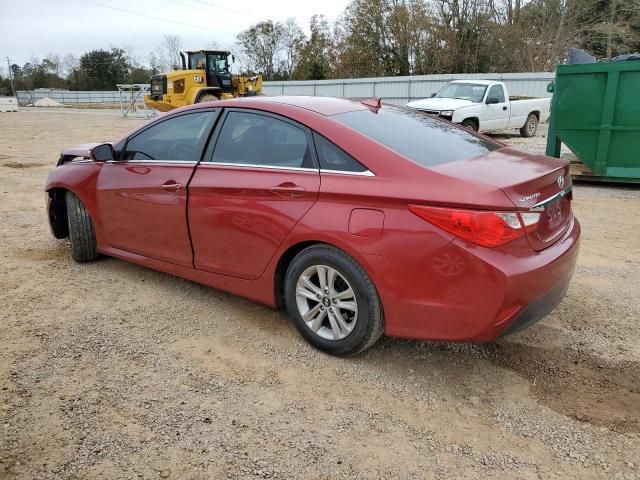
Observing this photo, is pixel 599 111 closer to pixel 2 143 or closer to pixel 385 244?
pixel 385 244

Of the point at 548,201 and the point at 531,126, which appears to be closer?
the point at 548,201

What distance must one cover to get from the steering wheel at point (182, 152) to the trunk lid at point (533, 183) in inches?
73.7

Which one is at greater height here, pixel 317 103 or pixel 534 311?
pixel 317 103

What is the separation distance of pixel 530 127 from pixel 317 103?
15764 millimetres

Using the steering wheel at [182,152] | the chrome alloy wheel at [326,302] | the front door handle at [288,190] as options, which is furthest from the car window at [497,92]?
the chrome alloy wheel at [326,302]

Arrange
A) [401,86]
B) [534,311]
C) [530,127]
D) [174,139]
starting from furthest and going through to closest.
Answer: [401,86] → [530,127] → [174,139] → [534,311]

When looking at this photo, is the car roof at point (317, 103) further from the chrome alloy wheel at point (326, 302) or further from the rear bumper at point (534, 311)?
the rear bumper at point (534, 311)

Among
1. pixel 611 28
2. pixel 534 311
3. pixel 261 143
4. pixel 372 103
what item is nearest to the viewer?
pixel 534 311

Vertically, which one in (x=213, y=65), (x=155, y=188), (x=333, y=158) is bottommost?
(x=155, y=188)

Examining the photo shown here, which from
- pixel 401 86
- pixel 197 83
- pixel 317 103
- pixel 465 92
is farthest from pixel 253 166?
pixel 401 86

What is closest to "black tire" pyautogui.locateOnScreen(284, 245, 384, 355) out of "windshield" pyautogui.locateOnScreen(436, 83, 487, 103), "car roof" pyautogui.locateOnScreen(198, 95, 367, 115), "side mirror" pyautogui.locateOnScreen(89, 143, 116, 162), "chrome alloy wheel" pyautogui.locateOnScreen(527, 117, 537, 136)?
"car roof" pyautogui.locateOnScreen(198, 95, 367, 115)

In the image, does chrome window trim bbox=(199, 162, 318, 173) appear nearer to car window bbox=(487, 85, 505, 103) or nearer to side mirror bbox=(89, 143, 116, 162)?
side mirror bbox=(89, 143, 116, 162)

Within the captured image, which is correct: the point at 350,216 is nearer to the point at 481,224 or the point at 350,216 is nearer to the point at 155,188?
the point at 481,224

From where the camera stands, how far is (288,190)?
3.25 metres
